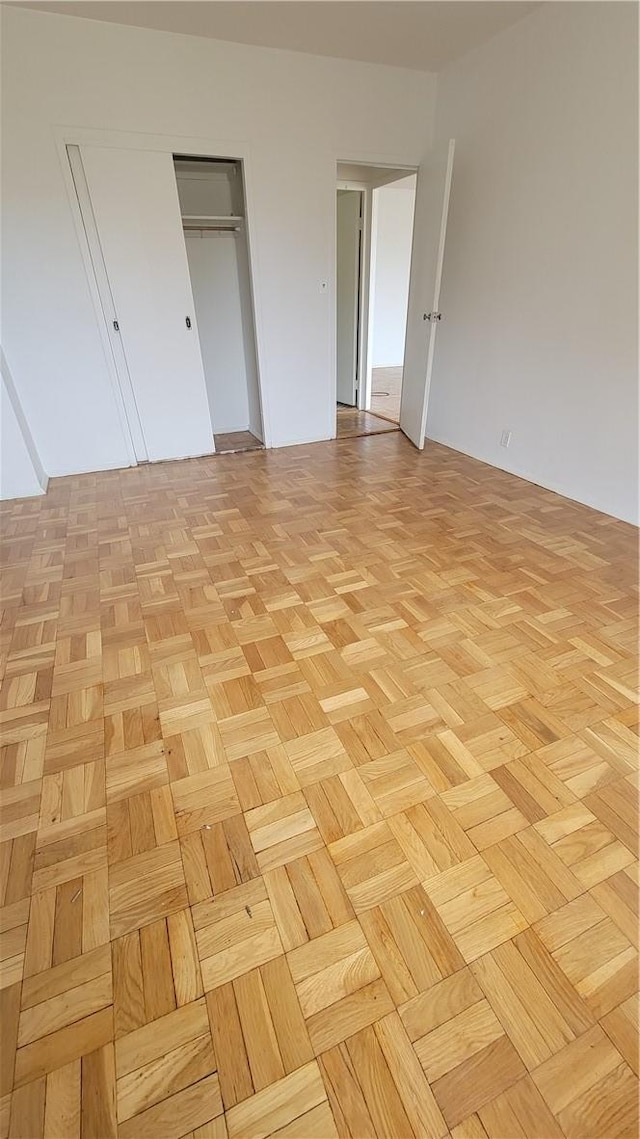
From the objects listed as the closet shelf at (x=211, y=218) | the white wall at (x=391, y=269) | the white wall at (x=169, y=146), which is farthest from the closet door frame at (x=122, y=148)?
the white wall at (x=391, y=269)

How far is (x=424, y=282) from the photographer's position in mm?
3693

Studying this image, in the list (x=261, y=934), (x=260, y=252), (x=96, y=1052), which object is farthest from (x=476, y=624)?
(x=260, y=252)

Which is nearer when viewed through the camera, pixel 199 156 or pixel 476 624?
pixel 476 624

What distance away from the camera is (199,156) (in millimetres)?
3209

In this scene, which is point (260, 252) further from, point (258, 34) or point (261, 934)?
point (261, 934)

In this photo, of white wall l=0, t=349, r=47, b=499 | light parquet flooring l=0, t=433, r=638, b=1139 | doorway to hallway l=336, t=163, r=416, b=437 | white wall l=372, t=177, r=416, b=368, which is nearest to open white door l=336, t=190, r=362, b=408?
doorway to hallway l=336, t=163, r=416, b=437

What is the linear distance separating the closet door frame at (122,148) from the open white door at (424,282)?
1.28 m

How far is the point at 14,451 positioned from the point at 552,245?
365cm

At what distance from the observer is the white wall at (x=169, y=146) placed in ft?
9.12

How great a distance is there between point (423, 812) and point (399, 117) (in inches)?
180

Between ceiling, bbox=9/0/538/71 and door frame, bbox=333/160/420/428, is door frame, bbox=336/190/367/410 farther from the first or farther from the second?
ceiling, bbox=9/0/538/71

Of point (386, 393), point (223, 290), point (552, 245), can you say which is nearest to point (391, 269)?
point (386, 393)

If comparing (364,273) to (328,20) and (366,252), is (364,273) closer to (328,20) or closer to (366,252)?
(366,252)

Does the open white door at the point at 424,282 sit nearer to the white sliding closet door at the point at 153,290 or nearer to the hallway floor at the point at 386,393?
the hallway floor at the point at 386,393
